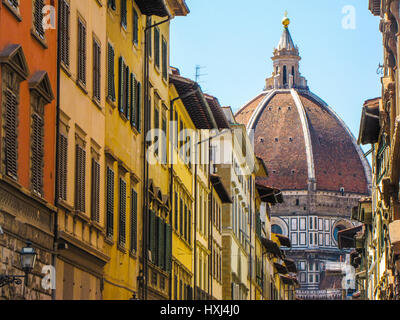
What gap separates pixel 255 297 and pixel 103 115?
40448 millimetres

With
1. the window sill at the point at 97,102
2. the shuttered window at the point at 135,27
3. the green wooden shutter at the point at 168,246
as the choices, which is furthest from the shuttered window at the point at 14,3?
the green wooden shutter at the point at 168,246

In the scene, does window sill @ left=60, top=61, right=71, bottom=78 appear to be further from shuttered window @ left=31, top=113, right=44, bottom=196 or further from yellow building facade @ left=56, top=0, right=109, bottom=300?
shuttered window @ left=31, top=113, right=44, bottom=196

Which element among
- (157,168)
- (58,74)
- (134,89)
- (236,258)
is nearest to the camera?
(58,74)

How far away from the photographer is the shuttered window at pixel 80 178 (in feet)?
68.5

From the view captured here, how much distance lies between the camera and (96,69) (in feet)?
75.3

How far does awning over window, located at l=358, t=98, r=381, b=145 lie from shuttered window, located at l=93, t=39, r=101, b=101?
16.6m

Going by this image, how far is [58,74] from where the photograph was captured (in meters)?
19.4

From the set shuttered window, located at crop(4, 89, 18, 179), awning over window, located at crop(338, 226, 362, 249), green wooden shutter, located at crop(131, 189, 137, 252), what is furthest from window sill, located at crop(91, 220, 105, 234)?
awning over window, located at crop(338, 226, 362, 249)

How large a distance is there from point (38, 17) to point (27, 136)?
1.99 metres

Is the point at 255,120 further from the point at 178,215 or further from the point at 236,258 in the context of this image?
the point at 178,215

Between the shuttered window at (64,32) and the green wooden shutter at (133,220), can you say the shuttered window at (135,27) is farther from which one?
the shuttered window at (64,32)

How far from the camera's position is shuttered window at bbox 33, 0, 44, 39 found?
1783 cm

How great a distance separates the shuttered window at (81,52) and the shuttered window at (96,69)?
0.91m
